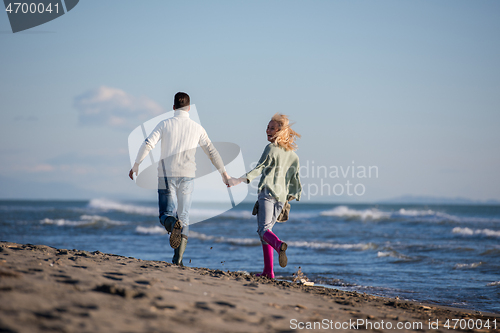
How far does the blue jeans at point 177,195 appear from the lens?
443 cm

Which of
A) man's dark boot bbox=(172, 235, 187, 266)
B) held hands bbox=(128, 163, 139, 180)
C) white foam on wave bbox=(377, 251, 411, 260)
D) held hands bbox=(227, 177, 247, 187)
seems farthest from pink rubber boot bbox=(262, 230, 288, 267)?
white foam on wave bbox=(377, 251, 411, 260)

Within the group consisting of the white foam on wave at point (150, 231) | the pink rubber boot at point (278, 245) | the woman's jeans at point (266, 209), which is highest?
the woman's jeans at point (266, 209)

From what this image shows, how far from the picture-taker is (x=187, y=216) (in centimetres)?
454

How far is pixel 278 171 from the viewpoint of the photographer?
450 centimetres

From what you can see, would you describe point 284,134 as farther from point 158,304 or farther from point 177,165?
point 158,304

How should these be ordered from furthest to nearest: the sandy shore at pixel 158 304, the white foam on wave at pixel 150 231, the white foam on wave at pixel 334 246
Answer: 1. the white foam on wave at pixel 150 231
2. the white foam on wave at pixel 334 246
3. the sandy shore at pixel 158 304

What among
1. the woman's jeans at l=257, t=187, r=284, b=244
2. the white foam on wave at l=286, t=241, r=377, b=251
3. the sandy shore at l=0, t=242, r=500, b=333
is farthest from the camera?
the white foam on wave at l=286, t=241, r=377, b=251

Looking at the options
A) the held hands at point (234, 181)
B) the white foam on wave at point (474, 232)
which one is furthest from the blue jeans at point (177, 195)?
the white foam on wave at point (474, 232)

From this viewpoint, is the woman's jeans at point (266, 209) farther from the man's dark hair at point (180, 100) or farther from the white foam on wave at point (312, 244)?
the white foam on wave at point (312, 244)

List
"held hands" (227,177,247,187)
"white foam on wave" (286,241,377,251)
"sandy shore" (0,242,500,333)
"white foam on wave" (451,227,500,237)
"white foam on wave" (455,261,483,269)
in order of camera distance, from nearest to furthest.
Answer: "sandy shore" (0,242,500,333) → "held hands" (227,177,247,187) → "white foam on wave" (455,261,483,269) → "white foam on wave" (286,241,377,251) → "white foam on wave" (451,227,500,237)

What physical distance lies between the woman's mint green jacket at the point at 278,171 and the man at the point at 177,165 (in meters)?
A: 0.46

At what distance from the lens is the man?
14.5ft

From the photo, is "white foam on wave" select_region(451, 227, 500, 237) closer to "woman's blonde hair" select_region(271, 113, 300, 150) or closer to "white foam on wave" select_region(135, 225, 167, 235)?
"white foam on wave" select_region(135, 225, 167, 235)

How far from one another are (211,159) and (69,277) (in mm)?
2281
